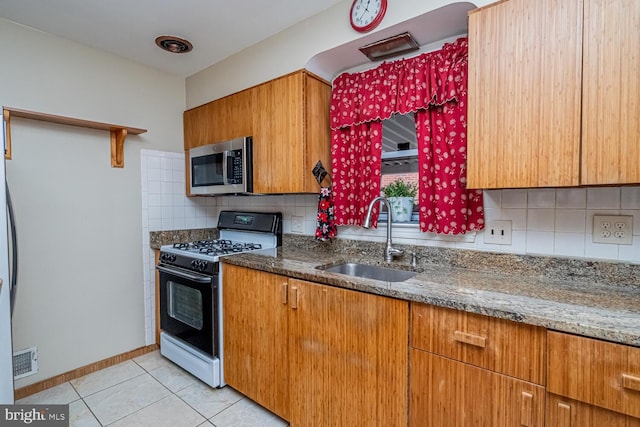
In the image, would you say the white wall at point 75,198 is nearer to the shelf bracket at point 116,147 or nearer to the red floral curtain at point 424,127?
the shelf bracket at point 116,147

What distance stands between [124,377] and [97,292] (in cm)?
65

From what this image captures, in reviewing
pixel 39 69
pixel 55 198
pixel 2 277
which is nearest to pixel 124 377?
pixel 2 277

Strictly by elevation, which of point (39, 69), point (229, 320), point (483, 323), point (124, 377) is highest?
point (39, 69)

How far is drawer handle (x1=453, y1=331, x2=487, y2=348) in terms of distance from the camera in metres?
1.03

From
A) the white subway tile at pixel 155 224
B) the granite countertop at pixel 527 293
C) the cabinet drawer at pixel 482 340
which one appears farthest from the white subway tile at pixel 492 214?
the white subway tile at pixel 155 224

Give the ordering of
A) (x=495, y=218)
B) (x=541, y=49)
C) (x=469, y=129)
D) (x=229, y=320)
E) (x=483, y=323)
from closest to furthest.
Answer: (x=483, y=323) → (x=541, y=49) → (x=469, y=129) → (x=495, y=218) → (x=229, y=320)

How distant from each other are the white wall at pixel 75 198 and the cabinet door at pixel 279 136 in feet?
3.59

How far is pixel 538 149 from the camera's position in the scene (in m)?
1.17

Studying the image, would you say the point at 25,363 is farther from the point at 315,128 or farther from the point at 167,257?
the point at 315,128

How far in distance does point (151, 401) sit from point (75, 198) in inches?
58.0

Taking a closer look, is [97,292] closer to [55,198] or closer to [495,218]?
[55,198]

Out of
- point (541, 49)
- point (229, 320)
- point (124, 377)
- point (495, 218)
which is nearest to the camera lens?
point (541, 49)

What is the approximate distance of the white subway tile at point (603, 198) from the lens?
4.25 ft

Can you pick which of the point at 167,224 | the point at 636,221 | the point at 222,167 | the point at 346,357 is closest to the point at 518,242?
the point at 636,221
